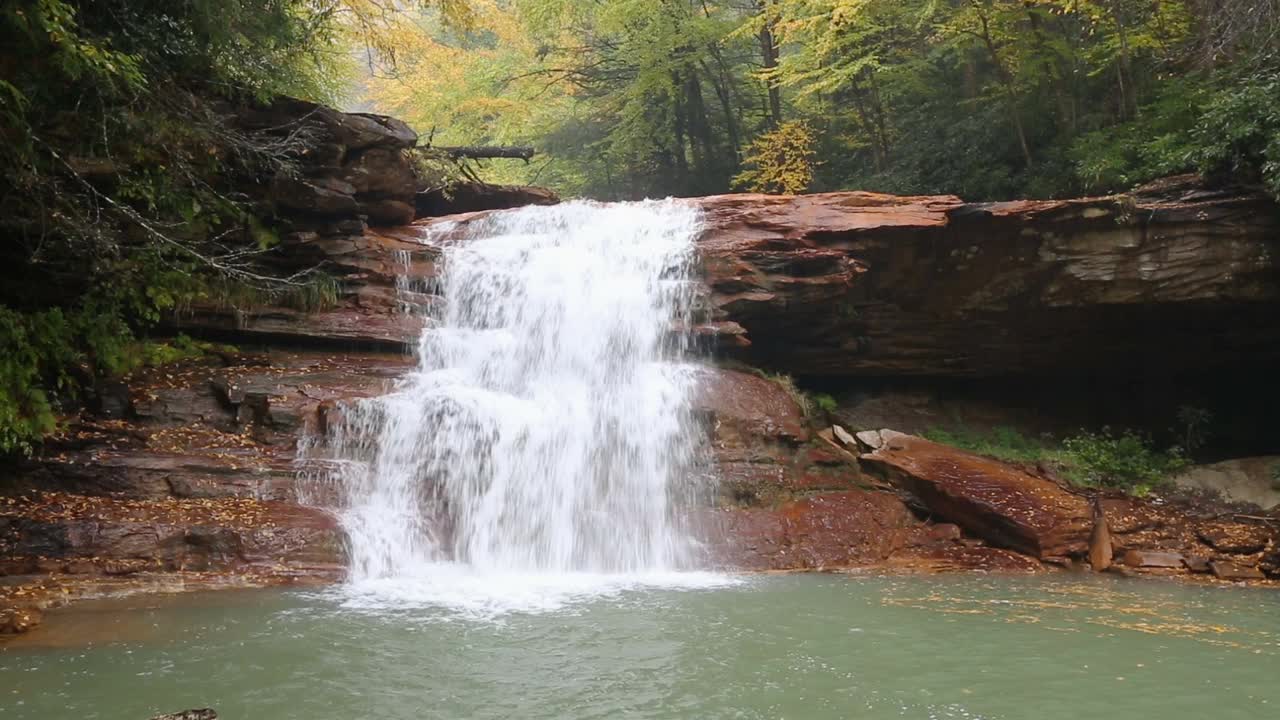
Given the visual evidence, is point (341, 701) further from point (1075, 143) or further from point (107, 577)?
point (1075, 143)

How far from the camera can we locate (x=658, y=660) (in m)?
5.95

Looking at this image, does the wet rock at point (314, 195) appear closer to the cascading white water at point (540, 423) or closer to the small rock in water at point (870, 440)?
the cascading white water at point (540, 423)

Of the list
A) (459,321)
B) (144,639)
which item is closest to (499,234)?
(459,321)

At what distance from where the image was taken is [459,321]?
12453mm

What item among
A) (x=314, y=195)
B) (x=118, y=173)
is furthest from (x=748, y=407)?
(x=118, y=173)

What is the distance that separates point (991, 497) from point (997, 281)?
3467 mm

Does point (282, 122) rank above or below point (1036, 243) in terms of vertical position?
above

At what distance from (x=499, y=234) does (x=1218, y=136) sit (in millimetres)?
10057

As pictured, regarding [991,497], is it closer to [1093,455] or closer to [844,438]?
[844,438]

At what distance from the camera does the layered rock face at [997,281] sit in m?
11.6

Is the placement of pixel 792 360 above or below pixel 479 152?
below

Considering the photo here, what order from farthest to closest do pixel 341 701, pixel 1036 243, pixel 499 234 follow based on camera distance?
pixel 499 234 < pixel 1036 243 < pixel 341 701

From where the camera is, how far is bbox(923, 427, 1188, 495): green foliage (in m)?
12.1

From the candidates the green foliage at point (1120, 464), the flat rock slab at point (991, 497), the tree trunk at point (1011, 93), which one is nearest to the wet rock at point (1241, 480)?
the green foliage at point (1120, 464)
